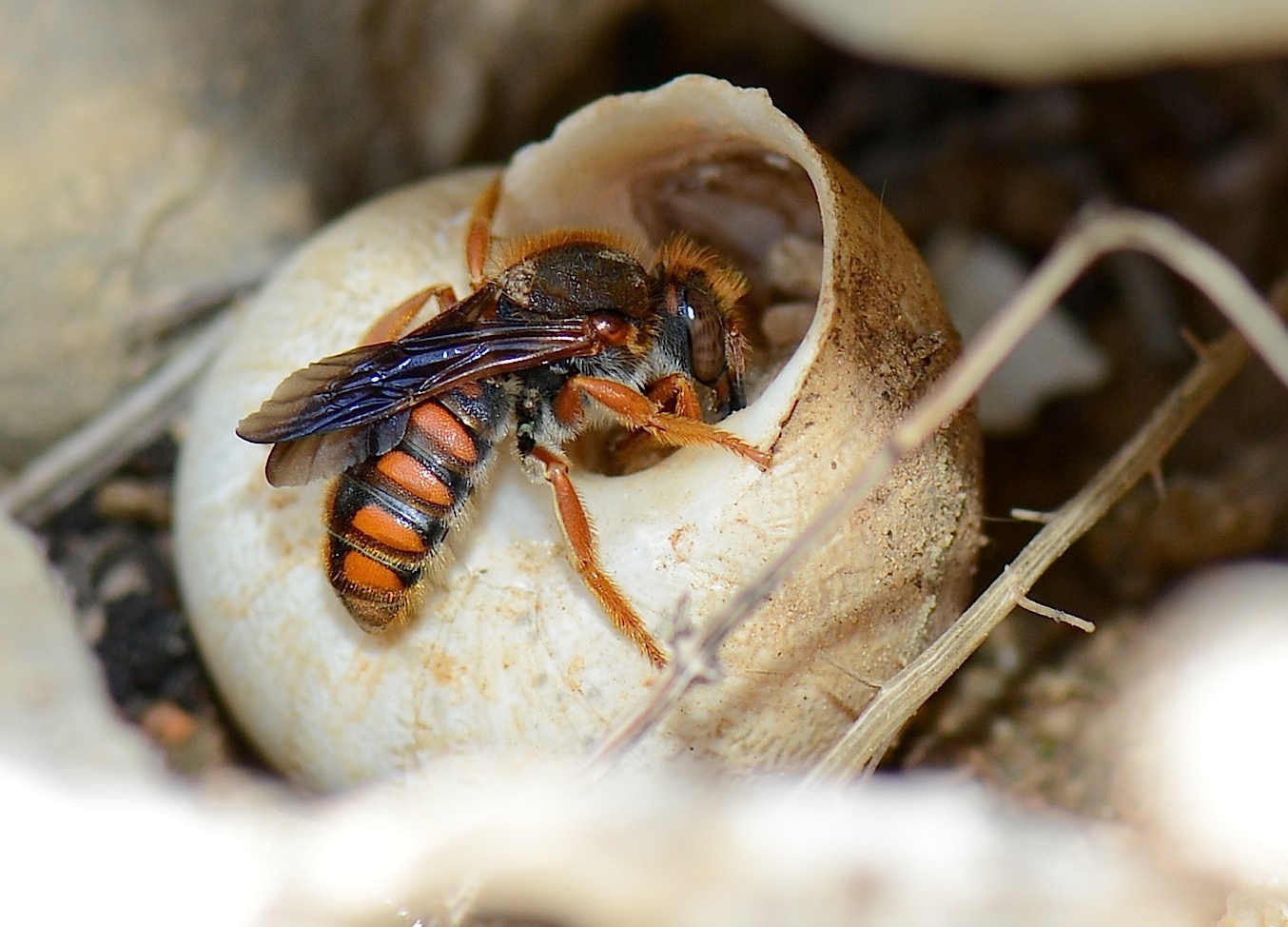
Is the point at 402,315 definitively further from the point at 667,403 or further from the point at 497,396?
the point at 667,403

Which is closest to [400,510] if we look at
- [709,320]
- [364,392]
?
[364,392]

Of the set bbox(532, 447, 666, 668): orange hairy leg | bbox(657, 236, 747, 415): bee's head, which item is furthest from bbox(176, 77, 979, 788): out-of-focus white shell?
bbox(657, 236, 747, 415): bee's head

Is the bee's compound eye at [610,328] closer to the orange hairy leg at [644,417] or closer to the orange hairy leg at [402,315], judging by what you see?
the orange hairy leg at [644,417]

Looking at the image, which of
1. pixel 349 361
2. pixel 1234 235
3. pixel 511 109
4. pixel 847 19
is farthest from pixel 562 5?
pixel 1234 235

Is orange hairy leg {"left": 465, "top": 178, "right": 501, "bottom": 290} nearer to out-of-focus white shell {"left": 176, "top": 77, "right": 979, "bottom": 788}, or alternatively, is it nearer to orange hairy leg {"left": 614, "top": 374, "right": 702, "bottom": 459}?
out-of-focus white shell {"left": 176, "top": 77, "right": 979, "bottom": 788}

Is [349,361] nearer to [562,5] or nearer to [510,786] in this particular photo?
[510,786]
